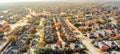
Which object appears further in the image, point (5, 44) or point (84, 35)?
point (84, 35)

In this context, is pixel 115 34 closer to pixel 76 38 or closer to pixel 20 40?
pixel 76 38

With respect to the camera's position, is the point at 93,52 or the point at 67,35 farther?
the point at 67,35

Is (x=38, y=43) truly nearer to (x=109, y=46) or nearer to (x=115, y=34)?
(x=109, y=46)

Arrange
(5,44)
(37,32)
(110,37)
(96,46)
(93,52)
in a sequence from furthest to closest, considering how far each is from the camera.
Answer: (37,32)
(110,37)
(5,44)
(96,46)
(93,52)

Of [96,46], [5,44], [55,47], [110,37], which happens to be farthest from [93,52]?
[5,44]

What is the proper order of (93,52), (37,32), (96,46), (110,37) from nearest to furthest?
(93,52)
(96,46)
(110,37)
(37,32)

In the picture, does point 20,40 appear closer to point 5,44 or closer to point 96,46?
point 5,44

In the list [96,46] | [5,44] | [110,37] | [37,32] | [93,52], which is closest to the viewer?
[93,52]

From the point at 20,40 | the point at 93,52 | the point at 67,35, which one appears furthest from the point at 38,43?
the point at 93,52

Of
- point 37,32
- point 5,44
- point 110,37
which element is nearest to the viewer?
point 5,44
